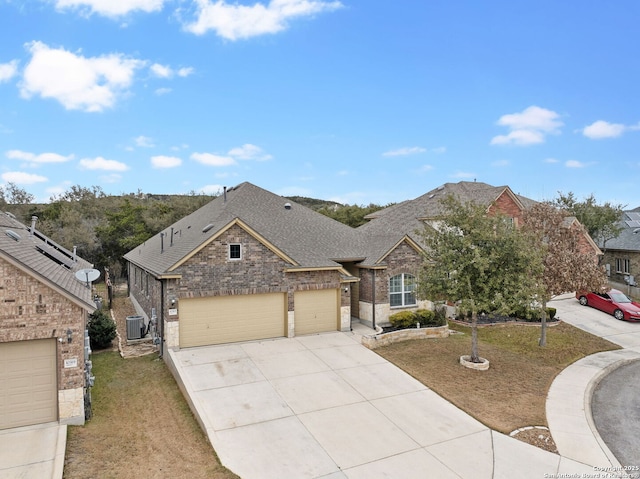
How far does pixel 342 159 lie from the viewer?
35062mm

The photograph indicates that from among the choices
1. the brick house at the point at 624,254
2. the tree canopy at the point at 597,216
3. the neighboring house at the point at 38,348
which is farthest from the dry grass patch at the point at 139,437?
the brick house at the point at 624,254

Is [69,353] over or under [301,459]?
over

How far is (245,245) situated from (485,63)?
17.0m

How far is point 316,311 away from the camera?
1788cm

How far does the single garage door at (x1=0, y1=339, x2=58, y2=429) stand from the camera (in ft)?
30.3

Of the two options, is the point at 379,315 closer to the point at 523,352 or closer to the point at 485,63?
the point at 523,352

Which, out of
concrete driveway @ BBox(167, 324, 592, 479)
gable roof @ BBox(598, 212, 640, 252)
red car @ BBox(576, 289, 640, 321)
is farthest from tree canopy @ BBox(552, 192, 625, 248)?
concrete driveway @ BBox(167, 324, 592, 479)

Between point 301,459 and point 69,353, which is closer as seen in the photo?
point 301,459

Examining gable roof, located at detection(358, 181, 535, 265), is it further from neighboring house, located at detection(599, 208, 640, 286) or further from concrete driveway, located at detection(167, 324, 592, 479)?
concrete driveway, located at detection(167, 324, 592, 479)

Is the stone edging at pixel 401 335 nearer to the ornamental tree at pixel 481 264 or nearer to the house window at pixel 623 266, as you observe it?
the ornamental tree at pixel 481 264

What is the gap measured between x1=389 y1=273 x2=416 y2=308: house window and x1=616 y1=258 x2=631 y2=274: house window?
27400mm

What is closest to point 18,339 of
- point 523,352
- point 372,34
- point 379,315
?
point 379,315

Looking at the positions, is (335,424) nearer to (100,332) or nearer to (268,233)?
(100,332)

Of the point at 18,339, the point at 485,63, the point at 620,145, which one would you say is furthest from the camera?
the point at 620,145
